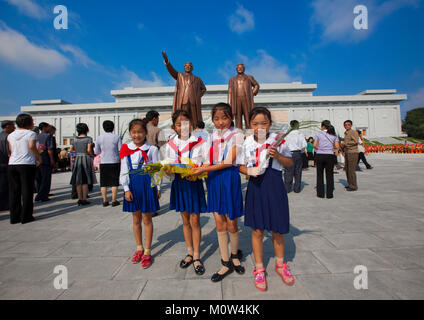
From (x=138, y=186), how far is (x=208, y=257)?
1.29 m

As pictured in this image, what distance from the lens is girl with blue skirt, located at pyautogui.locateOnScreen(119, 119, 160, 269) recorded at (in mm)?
2659

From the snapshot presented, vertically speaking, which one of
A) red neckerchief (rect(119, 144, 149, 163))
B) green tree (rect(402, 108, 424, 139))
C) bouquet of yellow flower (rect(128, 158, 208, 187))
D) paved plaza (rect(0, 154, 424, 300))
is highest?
green tree (rect(402, 108, 424, 139))

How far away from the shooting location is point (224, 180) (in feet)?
7.65

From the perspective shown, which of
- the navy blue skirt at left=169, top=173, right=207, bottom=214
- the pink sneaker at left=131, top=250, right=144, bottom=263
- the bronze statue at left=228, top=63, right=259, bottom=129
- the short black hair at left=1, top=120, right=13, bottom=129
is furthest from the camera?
the bronze statue at left=228, top=63, right=259, bottom=129

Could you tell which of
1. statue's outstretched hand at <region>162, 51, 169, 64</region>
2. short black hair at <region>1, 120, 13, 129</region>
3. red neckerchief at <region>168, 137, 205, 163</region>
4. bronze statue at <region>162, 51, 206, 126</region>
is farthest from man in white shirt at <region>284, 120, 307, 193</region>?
short black hair at <region>1, 120, 13, 129</region>

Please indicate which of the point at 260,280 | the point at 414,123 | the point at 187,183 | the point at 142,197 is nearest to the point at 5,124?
the point at 142,197

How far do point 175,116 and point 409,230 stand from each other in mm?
4011

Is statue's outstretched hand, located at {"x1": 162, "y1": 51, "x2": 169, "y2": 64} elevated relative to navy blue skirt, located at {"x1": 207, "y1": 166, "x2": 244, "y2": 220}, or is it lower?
elevated

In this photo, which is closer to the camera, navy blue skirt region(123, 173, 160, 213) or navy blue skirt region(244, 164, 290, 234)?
navy blue skirt region(244, 164, 290, 234)

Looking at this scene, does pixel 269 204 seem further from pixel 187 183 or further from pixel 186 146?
pixel 186 146

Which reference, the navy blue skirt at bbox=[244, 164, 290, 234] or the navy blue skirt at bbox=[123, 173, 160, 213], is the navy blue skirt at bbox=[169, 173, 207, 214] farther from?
the navy blue skirt at bbox=[244, 164, 290, 234]

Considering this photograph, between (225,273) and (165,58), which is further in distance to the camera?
(165,58)

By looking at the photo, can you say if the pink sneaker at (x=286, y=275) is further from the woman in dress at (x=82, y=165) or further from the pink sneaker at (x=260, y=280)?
the woman in dress at (x=82, y=165)
